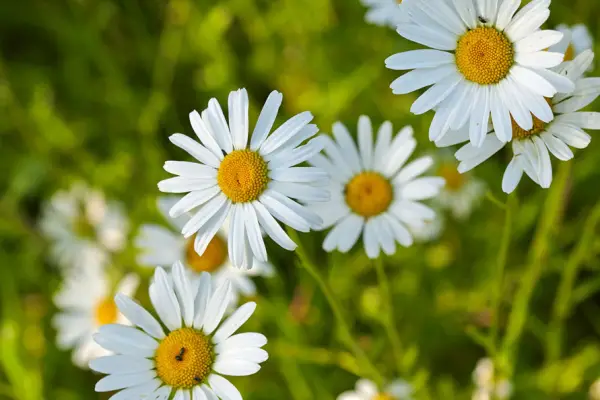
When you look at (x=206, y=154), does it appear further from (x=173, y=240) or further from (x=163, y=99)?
(x=163, y=99)

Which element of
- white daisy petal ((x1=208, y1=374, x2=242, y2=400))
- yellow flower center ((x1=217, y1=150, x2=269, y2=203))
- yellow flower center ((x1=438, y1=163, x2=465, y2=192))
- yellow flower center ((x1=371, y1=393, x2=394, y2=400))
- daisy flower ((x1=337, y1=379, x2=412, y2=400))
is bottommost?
white daisy petal ((x1=208, y1=374, x2=242, y2=400))

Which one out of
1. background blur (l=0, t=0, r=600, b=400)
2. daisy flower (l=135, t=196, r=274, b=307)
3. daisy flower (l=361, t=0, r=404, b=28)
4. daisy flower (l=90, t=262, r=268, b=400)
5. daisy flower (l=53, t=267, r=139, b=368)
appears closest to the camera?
daisy flower (l=90, t=262, r=268, b=400)

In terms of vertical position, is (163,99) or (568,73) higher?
(163,99)

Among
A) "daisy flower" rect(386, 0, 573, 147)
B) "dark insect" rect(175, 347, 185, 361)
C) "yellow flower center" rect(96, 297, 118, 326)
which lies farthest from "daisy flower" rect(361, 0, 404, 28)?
"yellow flower center" rect(96, 297, 118, 326)

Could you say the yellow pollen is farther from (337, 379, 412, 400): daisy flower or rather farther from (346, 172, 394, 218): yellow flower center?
(337, 379, 412, 400): daisy flower

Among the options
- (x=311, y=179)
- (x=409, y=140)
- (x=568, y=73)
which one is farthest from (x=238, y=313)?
(x=568, y=73)

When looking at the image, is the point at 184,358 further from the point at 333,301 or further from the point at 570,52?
the point at 570,52
